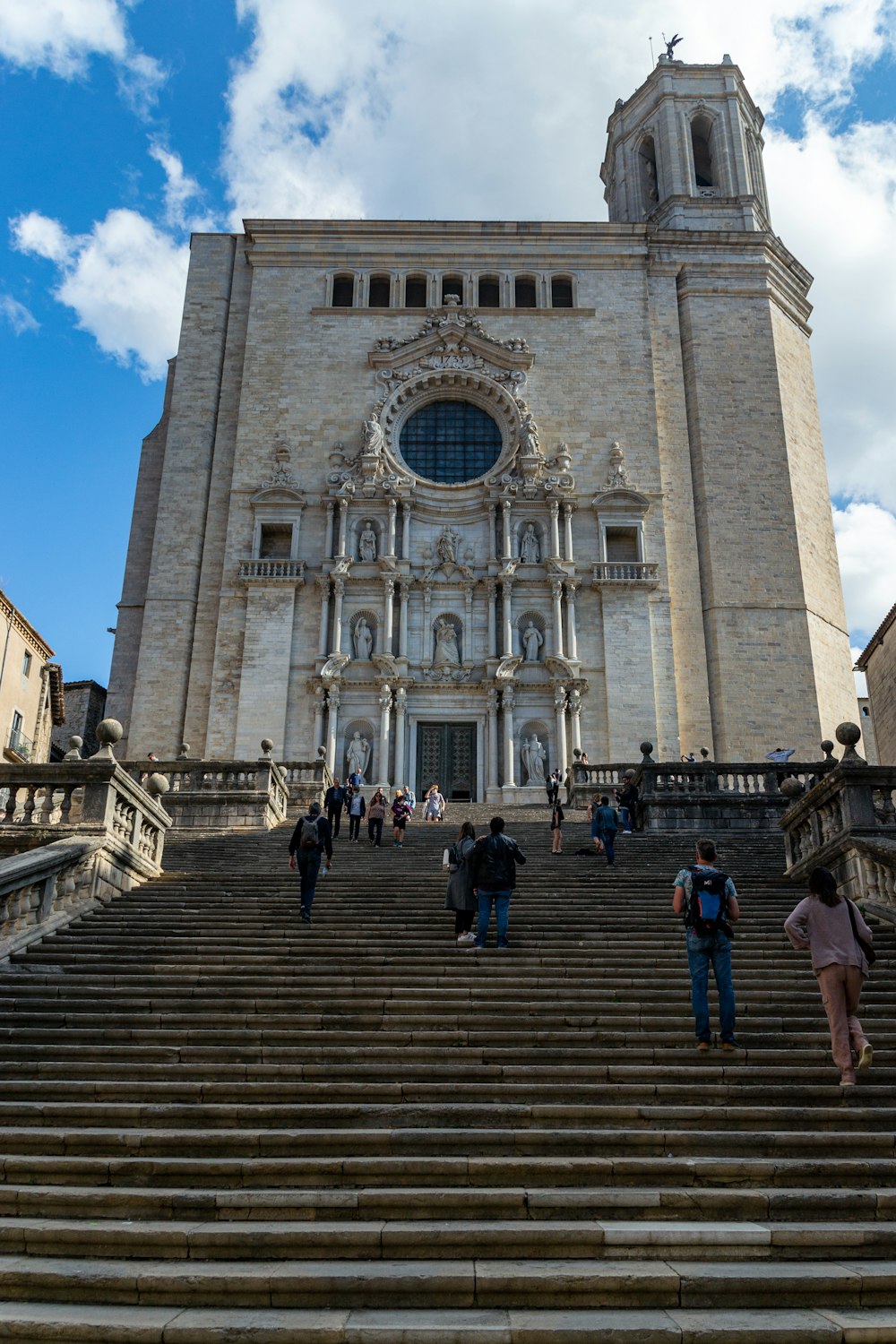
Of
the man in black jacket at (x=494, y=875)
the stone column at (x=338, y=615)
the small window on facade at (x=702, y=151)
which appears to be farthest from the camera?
the small window on facade at (x=702, y=151)

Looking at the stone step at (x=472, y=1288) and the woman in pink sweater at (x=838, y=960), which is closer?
the stone step at (x=472, y=1288)

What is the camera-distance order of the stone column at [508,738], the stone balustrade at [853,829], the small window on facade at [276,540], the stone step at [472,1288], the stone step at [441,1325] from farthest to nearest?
1. the small window on facade at [276,540]
2. the stone column at [508,738]
3. the stone balustrade at [853,829]
4. the stone step at [472,1288]
5. the stone step at [441,1325]

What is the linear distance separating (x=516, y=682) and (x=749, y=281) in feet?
46.9

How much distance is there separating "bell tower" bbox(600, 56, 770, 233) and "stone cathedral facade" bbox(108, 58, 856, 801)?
0.21 m

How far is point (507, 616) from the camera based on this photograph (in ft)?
87.7

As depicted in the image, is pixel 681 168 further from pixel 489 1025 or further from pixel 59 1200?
pixel 59 1200

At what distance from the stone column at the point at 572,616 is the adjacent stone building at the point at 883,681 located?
7801 mm

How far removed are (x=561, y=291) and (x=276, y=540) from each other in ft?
37.7

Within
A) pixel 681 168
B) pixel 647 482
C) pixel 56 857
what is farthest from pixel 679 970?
pixel 681 168

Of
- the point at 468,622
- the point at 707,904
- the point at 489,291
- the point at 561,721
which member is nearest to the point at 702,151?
the point at 489,291

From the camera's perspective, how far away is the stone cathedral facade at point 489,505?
86.4 feet

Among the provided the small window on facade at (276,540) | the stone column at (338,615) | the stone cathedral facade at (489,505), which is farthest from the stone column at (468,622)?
the small window on facade at (276,540)

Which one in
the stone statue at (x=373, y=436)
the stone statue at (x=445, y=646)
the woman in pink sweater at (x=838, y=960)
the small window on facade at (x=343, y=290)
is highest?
the small window on facade at (x=343, y=290)

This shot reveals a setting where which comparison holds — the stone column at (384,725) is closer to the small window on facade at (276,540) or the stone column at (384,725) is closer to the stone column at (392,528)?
the stone column at (392,528)
